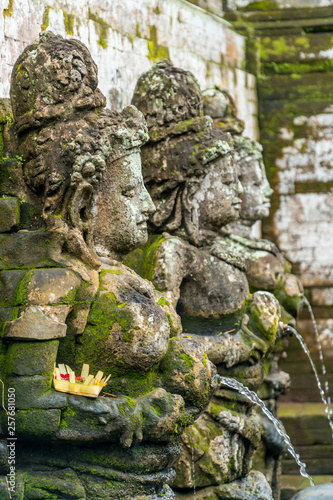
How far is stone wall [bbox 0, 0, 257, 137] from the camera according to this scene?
4.91 metres

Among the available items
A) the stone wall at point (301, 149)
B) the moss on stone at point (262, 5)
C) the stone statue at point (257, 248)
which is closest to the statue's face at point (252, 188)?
the stone statue at point (257, 248)

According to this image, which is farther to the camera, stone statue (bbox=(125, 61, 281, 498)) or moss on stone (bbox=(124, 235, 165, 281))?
stone statue (bbox=(125, 61, 281, 498))

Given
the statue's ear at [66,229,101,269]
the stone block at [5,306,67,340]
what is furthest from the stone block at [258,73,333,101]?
the stone block at [5,306,67,340]

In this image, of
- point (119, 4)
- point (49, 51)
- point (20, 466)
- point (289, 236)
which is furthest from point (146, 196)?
point (289, 236)

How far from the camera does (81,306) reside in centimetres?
361

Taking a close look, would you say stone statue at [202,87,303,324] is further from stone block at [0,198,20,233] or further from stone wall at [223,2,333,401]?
stone block at [0,198,20,233]

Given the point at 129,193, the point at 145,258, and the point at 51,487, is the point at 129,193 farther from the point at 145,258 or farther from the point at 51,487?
the point at 51,487

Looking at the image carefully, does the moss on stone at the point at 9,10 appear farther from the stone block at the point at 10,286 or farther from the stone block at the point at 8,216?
the stone block at the point at 10,286

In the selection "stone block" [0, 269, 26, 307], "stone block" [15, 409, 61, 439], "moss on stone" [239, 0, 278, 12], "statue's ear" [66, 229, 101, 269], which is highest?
"moss on stone" [239, 0, 278, 12]

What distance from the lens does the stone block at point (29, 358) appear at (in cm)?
340

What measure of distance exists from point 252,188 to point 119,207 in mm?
2816

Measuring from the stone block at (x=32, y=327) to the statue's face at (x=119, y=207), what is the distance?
64 cm

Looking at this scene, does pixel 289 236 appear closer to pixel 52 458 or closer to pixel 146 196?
pixel 146 196

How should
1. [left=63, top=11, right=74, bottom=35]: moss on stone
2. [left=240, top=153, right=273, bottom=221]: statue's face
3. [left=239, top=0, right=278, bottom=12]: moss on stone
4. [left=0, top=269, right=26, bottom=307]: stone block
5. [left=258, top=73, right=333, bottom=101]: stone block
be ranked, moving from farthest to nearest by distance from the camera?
[left=239, top=0, right=278, bottom=12]: moss on stone → [left=258, top=73, right=333, bottom=101]: stone block → [left=240, top=153, right=273, bottom=221]: statue's face → [left=63, top=11, right=74, bottom=35]: moss on stone → [left=0, top=269, right=26, bottom=307]: stone block
